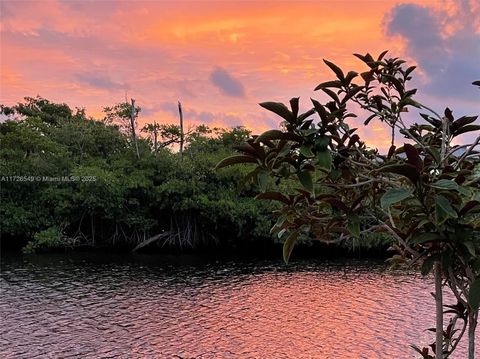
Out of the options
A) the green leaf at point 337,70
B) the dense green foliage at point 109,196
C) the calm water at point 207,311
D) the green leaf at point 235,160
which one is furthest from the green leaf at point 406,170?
the dense green foliage at point 109,196

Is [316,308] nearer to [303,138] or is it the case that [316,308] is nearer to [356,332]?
[356,332]

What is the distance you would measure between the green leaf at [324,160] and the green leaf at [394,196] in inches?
9.4

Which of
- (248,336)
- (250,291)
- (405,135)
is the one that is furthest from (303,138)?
(250,291)

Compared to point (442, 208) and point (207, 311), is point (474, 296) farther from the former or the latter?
point (207, 311)

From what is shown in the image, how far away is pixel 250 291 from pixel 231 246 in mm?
10518

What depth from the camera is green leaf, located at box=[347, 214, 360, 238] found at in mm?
1791

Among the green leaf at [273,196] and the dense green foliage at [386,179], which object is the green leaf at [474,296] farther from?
the green leaf at [273,196]

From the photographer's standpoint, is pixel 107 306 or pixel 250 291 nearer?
pixel 107 306

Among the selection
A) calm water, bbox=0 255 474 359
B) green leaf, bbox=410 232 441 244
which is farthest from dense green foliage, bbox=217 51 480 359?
calm water, bbox=0 255 474 359

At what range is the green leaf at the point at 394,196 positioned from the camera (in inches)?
53.3

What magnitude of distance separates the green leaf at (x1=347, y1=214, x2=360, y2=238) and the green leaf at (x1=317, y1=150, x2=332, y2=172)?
336 mm

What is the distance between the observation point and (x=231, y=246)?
1054 inches

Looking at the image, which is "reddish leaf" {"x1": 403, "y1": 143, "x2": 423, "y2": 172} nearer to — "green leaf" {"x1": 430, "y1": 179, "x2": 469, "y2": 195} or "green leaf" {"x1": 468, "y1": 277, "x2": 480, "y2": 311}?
"green leaf" {"x1": 430, "y1": 179, "x2": 469, "y2": 195}

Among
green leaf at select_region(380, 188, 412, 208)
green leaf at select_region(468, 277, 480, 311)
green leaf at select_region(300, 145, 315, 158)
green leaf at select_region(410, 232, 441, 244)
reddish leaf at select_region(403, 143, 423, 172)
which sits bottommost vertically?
green leaf at select_region(468, 277, 480, 311)
